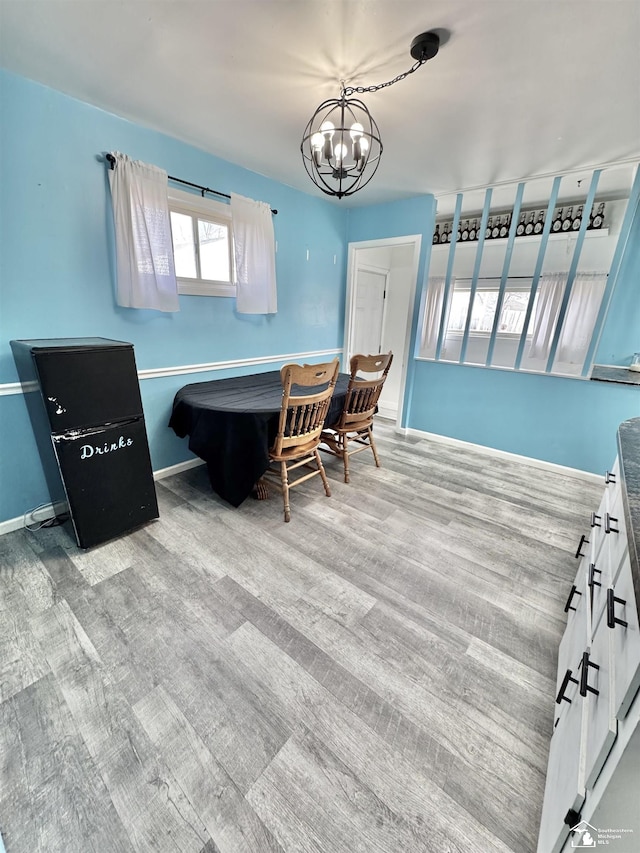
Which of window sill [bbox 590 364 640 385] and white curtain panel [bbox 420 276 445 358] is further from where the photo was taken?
white curtain panel [bbox 420 276 445 358]

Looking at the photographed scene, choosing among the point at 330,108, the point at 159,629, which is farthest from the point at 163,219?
the point at 159,629

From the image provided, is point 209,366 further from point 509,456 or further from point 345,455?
point 509,456

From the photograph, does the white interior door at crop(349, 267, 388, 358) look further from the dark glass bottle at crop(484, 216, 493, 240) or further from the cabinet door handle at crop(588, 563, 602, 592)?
the cabinet door handle at crop(588, 563, 602, 592)

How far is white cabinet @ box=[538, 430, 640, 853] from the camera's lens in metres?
0.60

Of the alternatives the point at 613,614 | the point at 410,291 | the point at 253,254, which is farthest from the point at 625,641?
the point at 410,291

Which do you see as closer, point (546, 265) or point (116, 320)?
point (116, 320)

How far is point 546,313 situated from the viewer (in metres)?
3.35

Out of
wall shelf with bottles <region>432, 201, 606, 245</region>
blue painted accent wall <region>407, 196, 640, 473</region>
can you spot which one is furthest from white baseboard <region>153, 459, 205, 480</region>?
wall shelf with bottles <region>432, 201, 606, 245</region>

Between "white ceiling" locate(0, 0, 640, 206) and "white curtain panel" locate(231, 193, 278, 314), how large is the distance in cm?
46

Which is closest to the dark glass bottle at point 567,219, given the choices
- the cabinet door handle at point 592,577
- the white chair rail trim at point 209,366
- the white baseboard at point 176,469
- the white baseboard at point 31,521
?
the white chair rail trim at point 209,366

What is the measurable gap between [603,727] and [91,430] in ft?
7.34

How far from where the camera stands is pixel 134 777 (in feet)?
3.40

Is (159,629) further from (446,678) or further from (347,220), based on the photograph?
→ (347,220)

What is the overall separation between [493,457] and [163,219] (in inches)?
141
